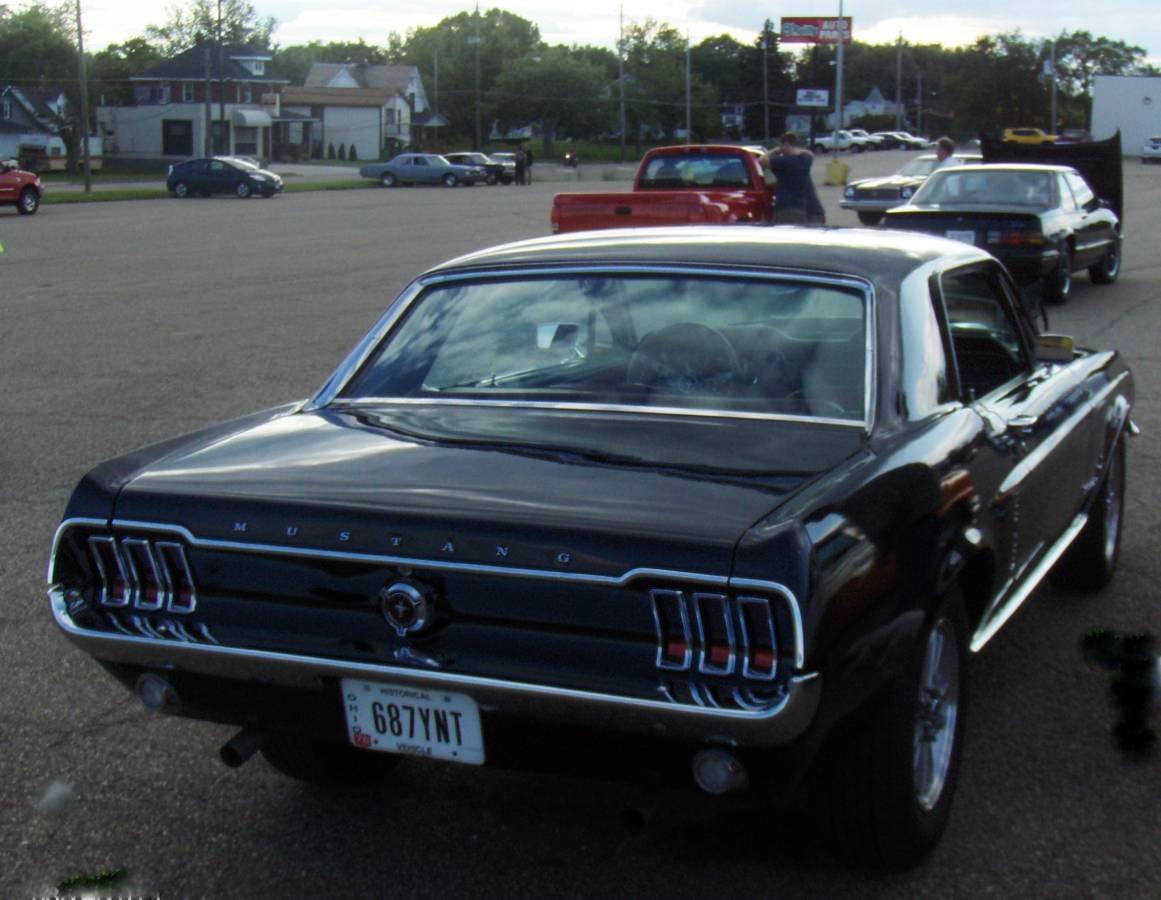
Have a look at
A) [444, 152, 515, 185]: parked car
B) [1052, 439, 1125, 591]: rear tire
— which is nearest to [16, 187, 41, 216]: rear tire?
[444, 152, 515, 185]: parked car

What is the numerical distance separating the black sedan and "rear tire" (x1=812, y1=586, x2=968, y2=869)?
11.3 meters

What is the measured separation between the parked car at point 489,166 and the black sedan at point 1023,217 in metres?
43.4

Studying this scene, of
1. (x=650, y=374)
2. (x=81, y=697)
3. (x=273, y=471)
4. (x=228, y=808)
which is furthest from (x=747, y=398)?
(x=81, y=697)

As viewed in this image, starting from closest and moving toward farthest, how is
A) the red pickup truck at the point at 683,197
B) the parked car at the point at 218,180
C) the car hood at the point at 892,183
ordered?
the red pickup truck at the point at 683,197, the car hood at the point at 892,183, the parked car at the point at 218,180

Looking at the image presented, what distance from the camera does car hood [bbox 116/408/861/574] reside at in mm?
2934

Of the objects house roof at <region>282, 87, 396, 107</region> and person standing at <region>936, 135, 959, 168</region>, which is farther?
house roof at <region>282, 87, 396, 107</region>

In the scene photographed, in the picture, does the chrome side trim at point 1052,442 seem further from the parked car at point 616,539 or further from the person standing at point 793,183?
the person standing at point 793,183

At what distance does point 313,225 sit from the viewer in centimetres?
3047

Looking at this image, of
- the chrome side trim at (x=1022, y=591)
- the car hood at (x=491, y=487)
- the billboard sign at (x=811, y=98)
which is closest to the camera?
the car hood at (x=491, y=487)

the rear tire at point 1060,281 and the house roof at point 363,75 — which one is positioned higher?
the house roof at point 363,75

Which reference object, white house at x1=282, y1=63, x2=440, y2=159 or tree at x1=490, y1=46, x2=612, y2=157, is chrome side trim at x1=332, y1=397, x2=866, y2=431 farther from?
tree at x1=490, y1=46, x2=612, y2=157

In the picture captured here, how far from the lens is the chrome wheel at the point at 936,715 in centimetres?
340

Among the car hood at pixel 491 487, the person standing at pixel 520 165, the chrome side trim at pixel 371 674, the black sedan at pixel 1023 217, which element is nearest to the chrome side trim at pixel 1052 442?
the car hood at pixel 491 487

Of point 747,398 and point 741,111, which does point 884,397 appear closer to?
point 747,398
